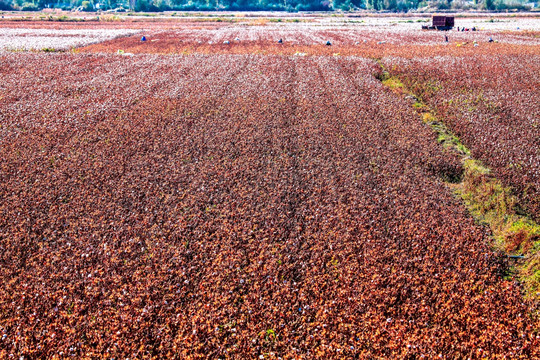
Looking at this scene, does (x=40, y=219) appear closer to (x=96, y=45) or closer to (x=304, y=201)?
(x=304, y=201)

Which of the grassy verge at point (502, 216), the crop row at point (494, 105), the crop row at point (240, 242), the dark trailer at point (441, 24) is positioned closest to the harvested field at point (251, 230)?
the crop row at point (240, 242)

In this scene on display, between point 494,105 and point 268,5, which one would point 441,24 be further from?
point 268,5

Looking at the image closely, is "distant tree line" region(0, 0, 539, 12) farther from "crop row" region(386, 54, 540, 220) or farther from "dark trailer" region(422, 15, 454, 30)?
"crop row" region(386, 54, 540, 220)

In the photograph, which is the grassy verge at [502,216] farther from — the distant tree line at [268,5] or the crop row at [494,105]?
the distant tree line at [268,5]

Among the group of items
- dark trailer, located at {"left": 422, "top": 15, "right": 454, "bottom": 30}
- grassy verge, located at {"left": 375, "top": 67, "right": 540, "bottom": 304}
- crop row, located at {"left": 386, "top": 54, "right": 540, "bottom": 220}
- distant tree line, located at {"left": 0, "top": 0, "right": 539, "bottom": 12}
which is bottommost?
grassy verge, located at {"left": 375, "top": 67, "right": 540, "bottom": 304}

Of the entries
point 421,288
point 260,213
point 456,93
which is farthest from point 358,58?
point 421,288

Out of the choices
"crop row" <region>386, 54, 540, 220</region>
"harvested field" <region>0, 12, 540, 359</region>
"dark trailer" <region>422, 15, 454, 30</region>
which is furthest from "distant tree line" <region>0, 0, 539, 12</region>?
"harvested field" <region>0, 12, 540, 359</region>
